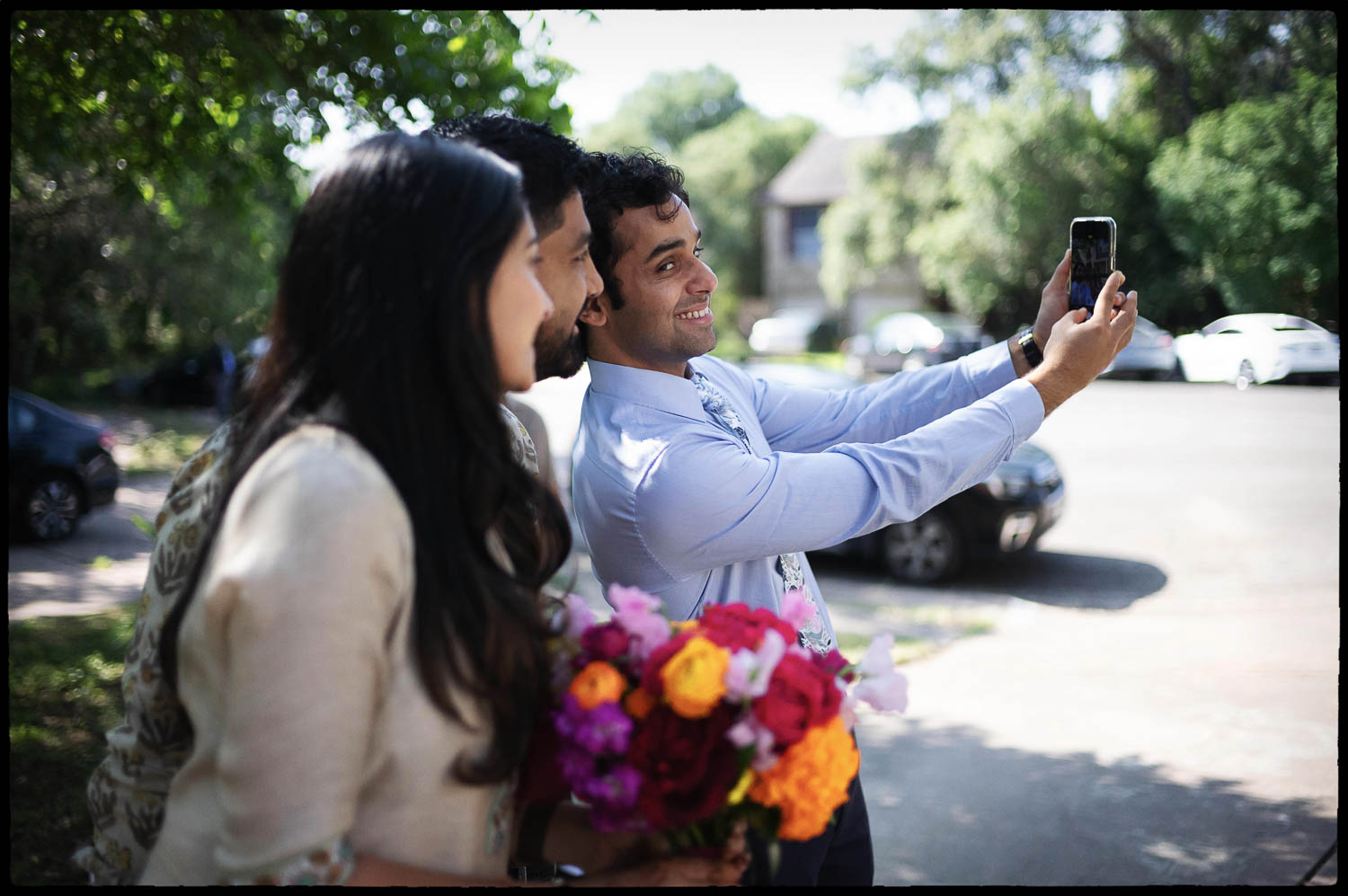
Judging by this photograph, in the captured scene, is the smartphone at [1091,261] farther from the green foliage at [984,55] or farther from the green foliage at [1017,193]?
the green foliage at [984,55]

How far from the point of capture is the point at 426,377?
1.37 metres

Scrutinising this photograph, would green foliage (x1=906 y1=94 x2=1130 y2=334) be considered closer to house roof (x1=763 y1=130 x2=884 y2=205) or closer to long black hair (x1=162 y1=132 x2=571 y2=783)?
house roof (x1=763 y1=130 x2=884 y2=205)

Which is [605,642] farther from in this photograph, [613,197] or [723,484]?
[613,197]

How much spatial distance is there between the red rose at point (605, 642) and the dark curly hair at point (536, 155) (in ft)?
2.72

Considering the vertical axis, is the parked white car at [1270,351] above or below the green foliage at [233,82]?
below

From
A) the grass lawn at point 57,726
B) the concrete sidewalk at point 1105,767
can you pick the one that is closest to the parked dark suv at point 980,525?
the concrete sidewalk at point 1105,767

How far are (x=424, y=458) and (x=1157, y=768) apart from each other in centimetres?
453

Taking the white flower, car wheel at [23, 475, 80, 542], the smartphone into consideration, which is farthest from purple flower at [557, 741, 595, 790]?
car wheel at [23, 475, 80, 542]

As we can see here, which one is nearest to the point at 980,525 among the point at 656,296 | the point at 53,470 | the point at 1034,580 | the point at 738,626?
the point at 1034,580

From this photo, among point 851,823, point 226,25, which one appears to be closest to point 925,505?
point 851,823

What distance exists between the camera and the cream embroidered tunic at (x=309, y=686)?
121 centimetres

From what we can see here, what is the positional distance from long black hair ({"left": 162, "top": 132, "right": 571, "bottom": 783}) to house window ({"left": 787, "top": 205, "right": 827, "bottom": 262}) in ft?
151

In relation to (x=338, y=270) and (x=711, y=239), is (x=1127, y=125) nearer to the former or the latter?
(x=711, y=239)

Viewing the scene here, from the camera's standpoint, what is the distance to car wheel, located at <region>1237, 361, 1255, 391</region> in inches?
515
